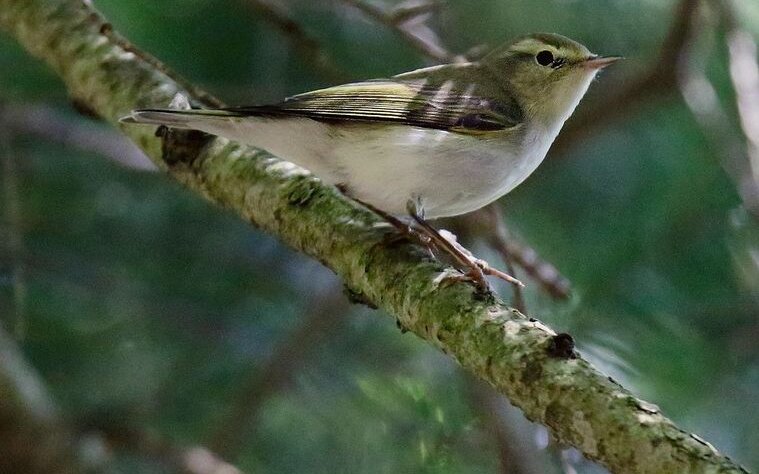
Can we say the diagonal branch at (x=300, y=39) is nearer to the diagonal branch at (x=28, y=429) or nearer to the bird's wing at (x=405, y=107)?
the bird's wing at (x=405, y=107)

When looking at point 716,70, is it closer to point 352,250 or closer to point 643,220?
point 643,220

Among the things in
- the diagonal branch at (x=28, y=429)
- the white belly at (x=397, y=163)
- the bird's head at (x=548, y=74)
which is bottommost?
the diagonal branch at (x=28, y=429)

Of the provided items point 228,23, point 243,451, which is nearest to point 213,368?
point 243,451

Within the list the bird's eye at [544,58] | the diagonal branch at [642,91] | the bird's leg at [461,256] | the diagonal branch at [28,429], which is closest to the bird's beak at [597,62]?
the bird's eye at [544,58]

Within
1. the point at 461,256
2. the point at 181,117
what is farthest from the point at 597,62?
the point at 181,117

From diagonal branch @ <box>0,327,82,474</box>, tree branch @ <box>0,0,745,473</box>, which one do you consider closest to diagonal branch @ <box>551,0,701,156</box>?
tree branch @ <box>0,0,745,473</box>

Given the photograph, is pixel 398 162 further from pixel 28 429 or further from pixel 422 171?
pixel 28 429

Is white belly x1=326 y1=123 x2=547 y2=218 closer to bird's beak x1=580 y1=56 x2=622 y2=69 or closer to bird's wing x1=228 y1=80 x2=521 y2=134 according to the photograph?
bird's wing x1=228 y1=80 x2=521 y2=134
